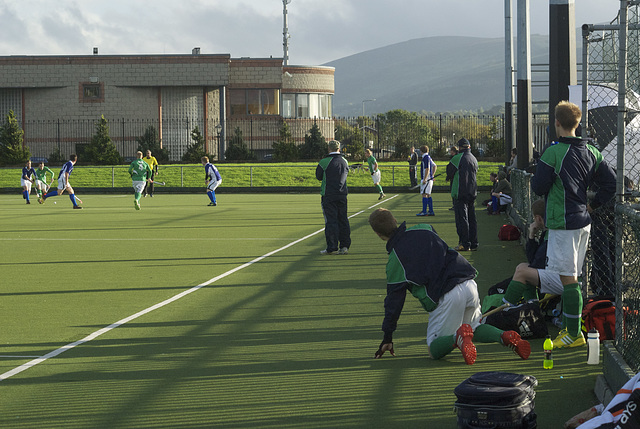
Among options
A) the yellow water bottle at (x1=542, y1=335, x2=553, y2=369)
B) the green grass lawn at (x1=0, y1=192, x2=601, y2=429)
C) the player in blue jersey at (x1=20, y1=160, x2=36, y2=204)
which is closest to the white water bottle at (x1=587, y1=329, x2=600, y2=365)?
the green grass lawn at (x1=0, y1=192, x2=601, y2=429)

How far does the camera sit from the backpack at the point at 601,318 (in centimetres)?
811

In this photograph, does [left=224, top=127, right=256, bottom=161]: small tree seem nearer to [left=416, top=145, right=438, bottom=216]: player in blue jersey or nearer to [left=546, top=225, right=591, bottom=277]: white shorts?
[left=416, top=145, right=438, bottom=216]: player in blue jersey

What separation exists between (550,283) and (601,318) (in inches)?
21.7

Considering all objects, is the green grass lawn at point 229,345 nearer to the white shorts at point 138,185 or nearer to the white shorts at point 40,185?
the white shorts at point 138,185

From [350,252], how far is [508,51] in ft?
64.1

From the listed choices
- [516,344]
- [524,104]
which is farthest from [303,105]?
[516,344]

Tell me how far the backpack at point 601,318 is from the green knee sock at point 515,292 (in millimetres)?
632

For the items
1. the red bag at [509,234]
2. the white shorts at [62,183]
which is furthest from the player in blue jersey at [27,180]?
the red bag at [509,234]

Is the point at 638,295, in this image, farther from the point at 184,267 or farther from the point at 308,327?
the point at 184,267

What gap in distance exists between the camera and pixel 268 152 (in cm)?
6944

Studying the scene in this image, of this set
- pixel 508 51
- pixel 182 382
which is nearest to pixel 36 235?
pixel 182 382

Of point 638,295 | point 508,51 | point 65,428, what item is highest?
point 508,51

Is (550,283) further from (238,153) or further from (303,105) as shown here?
(303,105)

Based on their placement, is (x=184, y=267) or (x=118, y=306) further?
(x=184, y=267)
